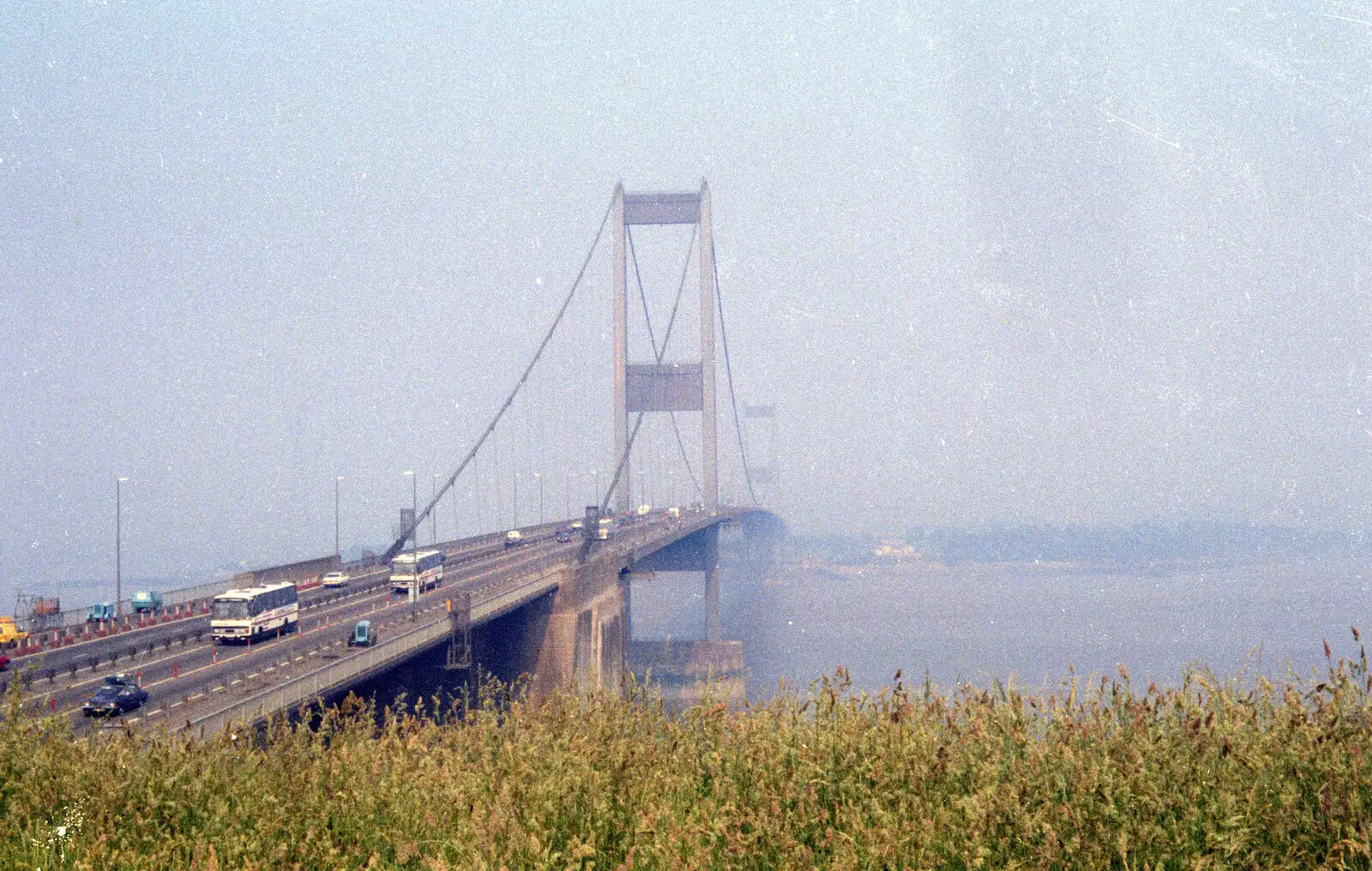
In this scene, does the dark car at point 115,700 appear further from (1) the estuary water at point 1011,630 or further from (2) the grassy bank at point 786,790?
(1) the estuary water at point 1011,630

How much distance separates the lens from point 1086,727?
7438mm

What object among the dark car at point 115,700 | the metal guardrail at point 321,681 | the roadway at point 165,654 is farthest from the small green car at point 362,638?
the dark car at point 115,700

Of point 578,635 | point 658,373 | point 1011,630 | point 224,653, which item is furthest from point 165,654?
point 1011,630

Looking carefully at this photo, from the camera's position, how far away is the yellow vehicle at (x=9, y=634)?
1362 inches

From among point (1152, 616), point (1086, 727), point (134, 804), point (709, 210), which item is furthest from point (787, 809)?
point (1152, 616)

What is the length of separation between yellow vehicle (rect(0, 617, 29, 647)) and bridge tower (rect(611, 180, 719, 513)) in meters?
74.7

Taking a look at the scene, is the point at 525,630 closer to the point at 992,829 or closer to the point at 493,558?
the point at 493,558

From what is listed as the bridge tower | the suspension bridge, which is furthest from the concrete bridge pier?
the bridge tower

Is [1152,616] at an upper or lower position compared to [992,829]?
lower

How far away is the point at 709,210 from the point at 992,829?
399ft

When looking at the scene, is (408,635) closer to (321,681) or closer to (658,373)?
(321,681)

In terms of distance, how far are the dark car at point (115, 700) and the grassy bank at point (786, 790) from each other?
16881mm

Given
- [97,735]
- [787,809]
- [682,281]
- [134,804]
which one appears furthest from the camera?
[682,281]

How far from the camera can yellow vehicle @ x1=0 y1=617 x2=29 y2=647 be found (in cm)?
3459
